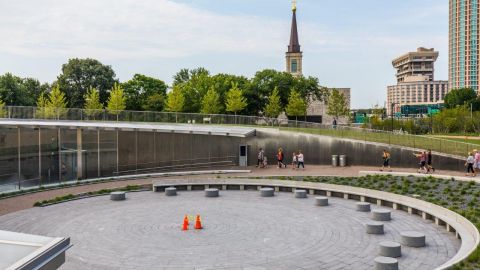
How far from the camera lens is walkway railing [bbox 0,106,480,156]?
33.8m

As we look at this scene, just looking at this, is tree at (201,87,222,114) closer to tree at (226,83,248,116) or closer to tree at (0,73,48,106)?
tree at (226,83,248,116)

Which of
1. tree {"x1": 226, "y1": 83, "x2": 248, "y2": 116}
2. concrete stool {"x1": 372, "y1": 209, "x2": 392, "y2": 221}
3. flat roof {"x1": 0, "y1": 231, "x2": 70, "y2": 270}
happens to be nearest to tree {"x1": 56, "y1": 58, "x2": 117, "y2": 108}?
tree {"x1": 226, "y1": 83, "x2": 248, "y2": 116}

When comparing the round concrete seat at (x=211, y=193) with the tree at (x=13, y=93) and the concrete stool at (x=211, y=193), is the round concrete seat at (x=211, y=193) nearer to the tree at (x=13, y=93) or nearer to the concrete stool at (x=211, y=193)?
the concrete stool at (x=211, y=193)

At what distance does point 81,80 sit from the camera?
3329 inches

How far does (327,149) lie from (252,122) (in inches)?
296

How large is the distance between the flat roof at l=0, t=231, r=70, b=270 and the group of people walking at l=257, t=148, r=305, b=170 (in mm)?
28641

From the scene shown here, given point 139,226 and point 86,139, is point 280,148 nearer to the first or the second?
point 86,139

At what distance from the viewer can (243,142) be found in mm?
40844

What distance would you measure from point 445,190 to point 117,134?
915 inches

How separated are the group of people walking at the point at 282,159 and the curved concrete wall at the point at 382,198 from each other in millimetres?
7759

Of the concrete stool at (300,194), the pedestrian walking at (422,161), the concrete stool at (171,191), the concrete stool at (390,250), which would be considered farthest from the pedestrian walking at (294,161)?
the concrete stool at (390,250)

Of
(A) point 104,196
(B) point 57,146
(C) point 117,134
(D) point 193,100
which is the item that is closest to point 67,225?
(A) point 104,196

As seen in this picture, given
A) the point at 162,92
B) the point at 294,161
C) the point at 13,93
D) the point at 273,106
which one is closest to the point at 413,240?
the point at 294,161

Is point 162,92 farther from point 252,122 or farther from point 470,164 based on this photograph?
point 470,164
